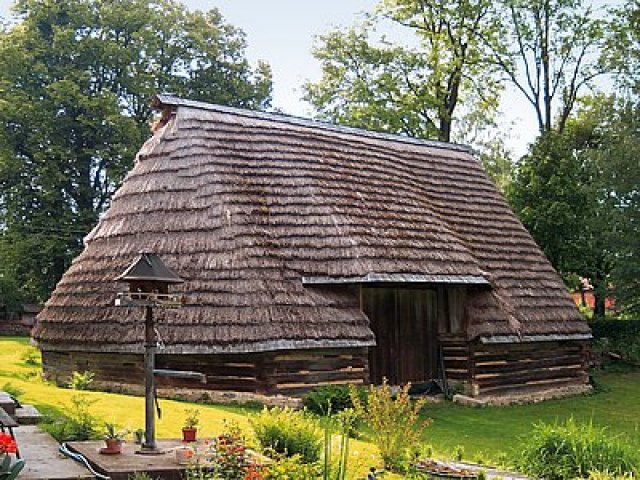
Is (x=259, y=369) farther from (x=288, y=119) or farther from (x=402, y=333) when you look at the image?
(x=288, y=119)

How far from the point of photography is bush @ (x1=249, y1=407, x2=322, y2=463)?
25.3 ft

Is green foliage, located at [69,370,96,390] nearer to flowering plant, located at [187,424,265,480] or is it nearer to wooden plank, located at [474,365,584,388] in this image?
flowering plant, located at [187,424,265,480]

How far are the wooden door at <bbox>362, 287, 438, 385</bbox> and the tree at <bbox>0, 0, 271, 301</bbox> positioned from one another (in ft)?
53.2

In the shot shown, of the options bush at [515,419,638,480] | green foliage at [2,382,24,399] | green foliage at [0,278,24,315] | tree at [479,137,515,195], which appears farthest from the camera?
tree at [479,137,515,195]

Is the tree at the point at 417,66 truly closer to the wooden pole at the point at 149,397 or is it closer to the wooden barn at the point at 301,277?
the wooden barn at the point at 301,277

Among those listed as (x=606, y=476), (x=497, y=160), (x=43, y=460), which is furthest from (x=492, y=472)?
→ (x=497, y=160)

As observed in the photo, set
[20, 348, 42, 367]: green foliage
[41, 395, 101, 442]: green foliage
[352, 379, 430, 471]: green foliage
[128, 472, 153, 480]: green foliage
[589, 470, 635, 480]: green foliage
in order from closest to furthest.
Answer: [128, 472, 153, 480]: green foliage < [589, 470, 635, 480]: green foliage < [41, 395, 101, 442]: green foliage < [352, 379, 430, 471]: green foliage < [20, 348, 42, 367]: green foliage

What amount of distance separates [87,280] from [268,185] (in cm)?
400

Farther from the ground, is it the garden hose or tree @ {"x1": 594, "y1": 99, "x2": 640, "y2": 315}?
tree @ {"x1": 594, "y1": 99, "x2": 640, "y2": 315}

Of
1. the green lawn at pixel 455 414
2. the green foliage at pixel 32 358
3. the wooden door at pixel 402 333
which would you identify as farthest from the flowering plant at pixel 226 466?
the green foliage at pixel 32 358

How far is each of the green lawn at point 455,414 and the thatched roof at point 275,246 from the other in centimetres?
154

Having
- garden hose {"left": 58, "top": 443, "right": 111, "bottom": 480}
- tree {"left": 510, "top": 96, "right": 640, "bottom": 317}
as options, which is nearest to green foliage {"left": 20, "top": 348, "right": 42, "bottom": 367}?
garden hose {"left": 58, "top": 443, "right": 111, "bottom": 480}

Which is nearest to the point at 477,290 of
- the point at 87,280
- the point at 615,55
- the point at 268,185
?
the point at 268,185

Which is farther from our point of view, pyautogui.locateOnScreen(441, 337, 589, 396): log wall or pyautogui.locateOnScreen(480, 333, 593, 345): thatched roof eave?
pyautogui.locateOnScreen(441, 337, 589, 396): log wall
